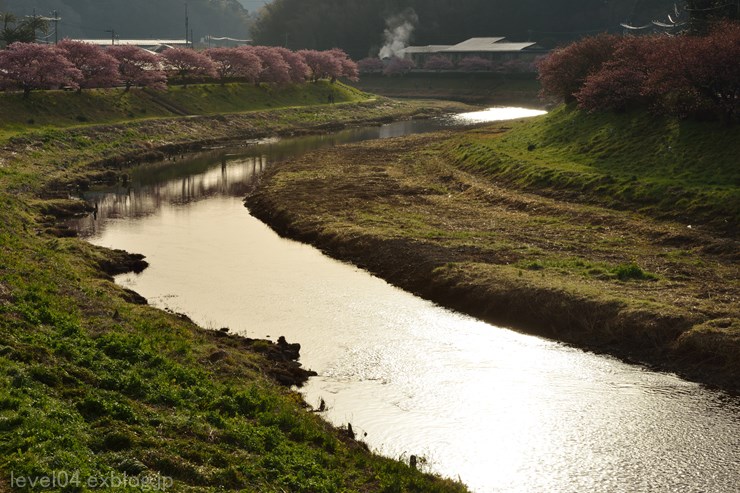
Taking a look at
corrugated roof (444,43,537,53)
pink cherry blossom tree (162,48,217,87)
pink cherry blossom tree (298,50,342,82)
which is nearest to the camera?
pink cherry blossom tree (162,48,217,87)

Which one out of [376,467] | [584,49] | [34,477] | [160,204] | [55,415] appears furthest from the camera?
[584,49]

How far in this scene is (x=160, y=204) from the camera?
5978 cm

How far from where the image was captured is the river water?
2273 cm

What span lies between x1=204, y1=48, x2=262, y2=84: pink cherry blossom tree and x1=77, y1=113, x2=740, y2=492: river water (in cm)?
8165

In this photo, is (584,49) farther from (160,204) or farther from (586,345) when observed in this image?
(586,345)

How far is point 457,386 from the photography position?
27.9 m

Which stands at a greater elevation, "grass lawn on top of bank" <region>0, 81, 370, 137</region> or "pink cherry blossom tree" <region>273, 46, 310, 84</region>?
"pink cherry blossom tree" <region>273, 46, 310, 84</region>

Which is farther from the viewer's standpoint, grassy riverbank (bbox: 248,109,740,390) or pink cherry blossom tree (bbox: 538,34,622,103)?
pink cherry blossom tree (bbox: 538,34,622,103)

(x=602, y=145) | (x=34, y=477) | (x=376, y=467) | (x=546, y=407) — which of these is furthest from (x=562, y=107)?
(x=34, y=477)

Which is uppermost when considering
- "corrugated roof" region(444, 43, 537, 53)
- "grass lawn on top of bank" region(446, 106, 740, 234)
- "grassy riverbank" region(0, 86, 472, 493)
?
"corrugated roof" region(444, 43, 537, 53)

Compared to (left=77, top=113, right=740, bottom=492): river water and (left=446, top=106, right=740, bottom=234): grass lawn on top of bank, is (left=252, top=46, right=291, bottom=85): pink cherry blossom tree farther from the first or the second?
(left=77, top=113, right=740, bottom=492): river water

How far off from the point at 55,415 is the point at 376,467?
7.52 metres

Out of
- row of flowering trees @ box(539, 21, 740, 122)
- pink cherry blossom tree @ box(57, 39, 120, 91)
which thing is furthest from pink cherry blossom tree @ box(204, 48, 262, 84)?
row of flowering trees @ box(539, 21, 740, 122)

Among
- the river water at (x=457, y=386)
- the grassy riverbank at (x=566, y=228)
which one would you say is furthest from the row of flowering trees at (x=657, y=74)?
the river water at (x=457, y=386)
